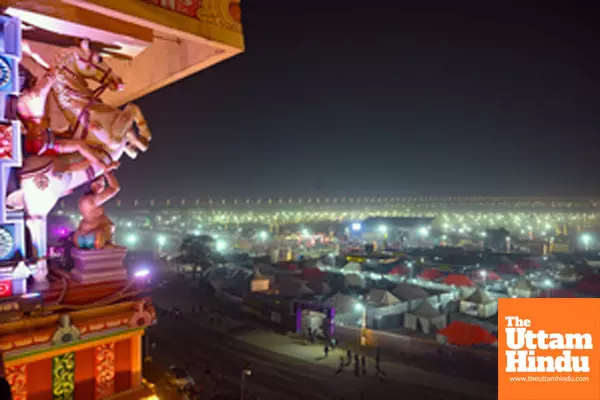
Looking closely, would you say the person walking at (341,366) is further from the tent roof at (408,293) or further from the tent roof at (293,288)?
the tent roof at (293,288)

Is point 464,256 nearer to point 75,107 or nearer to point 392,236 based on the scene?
point 392,236

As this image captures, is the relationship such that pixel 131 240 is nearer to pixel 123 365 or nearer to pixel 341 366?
pixel 341 366

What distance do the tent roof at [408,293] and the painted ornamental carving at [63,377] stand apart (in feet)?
74.1

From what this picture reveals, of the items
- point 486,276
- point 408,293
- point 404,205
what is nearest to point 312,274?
point 408,293

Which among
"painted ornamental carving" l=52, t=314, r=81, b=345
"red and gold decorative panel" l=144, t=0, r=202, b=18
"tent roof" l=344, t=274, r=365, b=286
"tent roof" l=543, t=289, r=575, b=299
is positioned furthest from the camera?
"tent roof" l=344, t=274, r=365, b=286

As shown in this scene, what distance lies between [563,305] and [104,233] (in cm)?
1224

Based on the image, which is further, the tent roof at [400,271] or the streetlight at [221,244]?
the streetlight at [221,244]

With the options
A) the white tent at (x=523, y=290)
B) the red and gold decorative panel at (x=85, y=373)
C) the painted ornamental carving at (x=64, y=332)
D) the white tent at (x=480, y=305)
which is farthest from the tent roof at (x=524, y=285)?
the painted ornamental carving at (x=64, y=332)

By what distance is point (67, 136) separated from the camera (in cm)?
665

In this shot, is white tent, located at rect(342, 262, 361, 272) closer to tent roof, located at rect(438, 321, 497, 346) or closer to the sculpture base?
tent roof, located at rect(438, 321, 497, 346)

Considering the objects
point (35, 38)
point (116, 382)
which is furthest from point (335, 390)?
point (35, 38)

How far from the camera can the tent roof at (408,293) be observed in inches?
1030

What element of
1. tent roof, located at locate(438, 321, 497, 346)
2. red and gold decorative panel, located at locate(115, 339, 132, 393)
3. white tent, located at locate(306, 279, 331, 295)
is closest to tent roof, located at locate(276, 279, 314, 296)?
white tent, located at locate(306, 279, 331, 295)

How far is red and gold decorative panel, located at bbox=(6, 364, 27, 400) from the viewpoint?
590 centimetres
